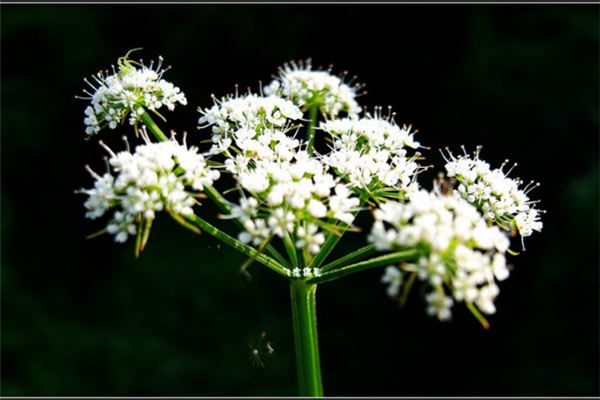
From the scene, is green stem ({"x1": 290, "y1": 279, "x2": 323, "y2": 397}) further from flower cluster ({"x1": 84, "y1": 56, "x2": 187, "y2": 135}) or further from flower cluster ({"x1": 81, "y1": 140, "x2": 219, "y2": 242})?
flower cluster ({"x1": 84, "y1": 56, "x2": 187, "y2": 135})

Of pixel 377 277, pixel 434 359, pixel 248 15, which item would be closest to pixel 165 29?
pixel 248 15

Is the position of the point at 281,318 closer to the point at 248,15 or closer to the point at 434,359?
the point at 434,359

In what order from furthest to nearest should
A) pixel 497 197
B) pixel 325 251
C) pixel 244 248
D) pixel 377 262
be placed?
pixel 497 197 → pixel 325 251 → pixel 244 248 → pixel 377 262

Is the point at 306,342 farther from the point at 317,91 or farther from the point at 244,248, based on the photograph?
the point at 317,91

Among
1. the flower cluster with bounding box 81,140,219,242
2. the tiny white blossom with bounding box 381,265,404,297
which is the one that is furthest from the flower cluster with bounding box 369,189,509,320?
the flower cluster with bounding box 81,140,219,242

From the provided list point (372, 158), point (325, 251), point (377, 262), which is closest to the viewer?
point (377, 262)

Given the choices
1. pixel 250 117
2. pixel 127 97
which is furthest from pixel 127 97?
pixel 250 117

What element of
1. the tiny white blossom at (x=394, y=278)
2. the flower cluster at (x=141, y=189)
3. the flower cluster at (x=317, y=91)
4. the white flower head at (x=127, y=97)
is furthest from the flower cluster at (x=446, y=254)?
the flower cluster at (x=317, y=91)
